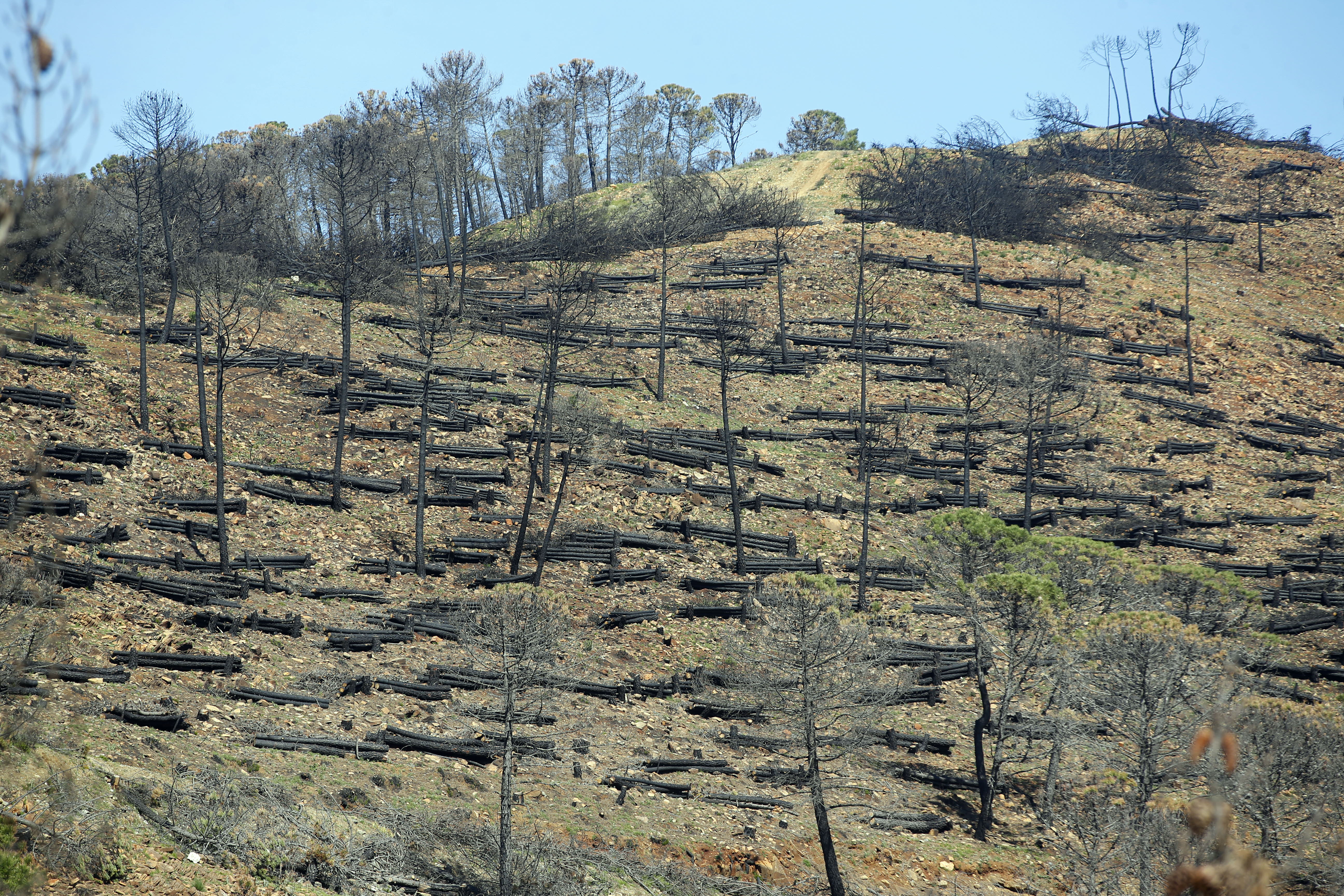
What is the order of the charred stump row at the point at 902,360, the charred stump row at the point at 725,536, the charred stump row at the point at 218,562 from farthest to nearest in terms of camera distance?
the charred stump row at the point at 902,360 → the charred stump row at the point at 725,536 → the charred stump row at the point at 218,562

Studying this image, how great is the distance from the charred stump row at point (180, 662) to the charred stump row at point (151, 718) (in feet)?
9.15

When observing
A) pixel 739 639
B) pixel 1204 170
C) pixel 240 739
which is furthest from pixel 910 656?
pixel 1204 170

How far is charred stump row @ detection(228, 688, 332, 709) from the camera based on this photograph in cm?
1975

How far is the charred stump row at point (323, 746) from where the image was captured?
58.6 ft

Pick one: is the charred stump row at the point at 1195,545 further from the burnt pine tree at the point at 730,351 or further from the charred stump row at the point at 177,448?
the charred stump row at the point at 177,448

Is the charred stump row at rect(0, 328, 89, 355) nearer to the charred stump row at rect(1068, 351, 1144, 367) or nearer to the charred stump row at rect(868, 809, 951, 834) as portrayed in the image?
the charred stump row at rect(868, 809, 951, 834)

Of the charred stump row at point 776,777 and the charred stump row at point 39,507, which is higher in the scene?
the charred stump row at point 39,507

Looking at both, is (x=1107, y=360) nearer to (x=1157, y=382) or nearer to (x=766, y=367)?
(x=1157, y=382)

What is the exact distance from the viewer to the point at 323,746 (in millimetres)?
18328

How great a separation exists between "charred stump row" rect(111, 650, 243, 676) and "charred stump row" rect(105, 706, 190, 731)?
279 centimetres

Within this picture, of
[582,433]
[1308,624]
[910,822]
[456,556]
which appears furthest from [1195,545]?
[456,556]

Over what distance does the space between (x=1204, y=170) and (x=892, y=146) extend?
92.2ft

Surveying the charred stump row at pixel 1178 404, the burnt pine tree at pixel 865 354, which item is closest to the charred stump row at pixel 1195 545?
the burnt pine tree at pixel 865 354

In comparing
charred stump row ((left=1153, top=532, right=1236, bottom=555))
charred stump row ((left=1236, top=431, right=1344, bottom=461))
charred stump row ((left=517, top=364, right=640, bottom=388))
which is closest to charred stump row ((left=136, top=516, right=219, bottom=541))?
charred stump row ((left=517, top=364, right=640, bottom=388))
